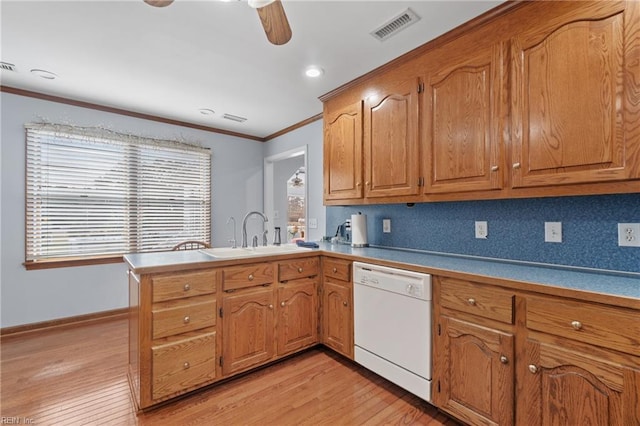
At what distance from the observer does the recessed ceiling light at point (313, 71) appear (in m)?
2.48

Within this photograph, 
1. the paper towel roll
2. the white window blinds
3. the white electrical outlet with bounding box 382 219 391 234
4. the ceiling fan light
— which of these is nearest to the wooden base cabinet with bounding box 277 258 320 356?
the paper towel roll

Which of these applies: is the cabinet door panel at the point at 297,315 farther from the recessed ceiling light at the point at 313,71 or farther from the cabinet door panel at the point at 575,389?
the recessed ceiling light at the point at 313,71

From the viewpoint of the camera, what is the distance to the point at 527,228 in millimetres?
1912

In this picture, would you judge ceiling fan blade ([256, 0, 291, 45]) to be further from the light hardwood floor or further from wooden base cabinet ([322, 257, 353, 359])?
the light hardwood floor

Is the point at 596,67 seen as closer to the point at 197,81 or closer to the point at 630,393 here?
the point at 630,393

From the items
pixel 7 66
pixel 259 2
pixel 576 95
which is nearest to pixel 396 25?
pixel 259 2

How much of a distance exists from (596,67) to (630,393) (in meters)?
1.43

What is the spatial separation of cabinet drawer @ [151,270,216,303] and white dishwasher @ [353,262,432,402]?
3.53 ft

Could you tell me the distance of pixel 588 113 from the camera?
143 centimetres

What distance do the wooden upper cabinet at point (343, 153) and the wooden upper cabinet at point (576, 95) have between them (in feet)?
4.11

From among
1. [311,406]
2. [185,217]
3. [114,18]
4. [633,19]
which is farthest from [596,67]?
[185,217]

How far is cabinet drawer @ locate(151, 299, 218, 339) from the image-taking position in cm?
183

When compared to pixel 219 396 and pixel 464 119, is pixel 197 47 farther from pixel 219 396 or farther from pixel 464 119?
pixel 219 396

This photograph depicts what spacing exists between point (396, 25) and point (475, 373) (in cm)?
215
